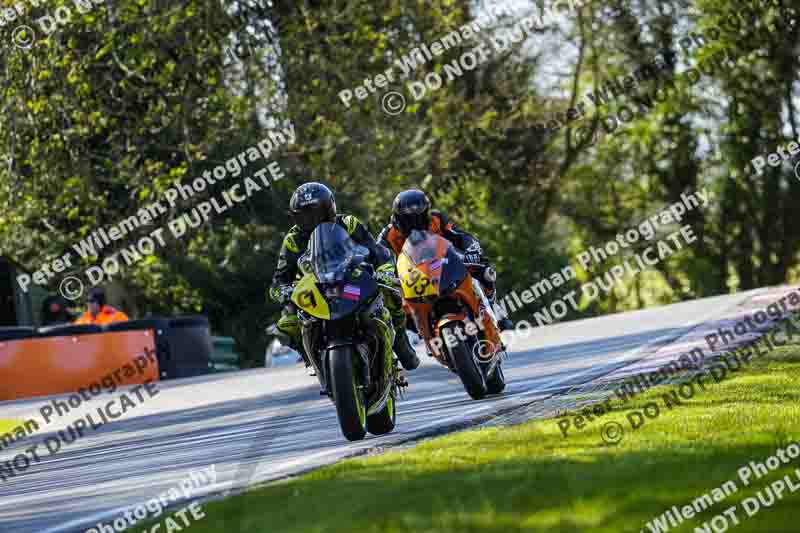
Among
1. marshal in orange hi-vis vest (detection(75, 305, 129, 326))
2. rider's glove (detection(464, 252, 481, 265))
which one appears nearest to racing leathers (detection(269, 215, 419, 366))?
rider's glove (detection(464, 252, 481, 265))

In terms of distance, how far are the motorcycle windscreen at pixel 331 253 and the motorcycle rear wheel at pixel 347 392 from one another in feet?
1.67

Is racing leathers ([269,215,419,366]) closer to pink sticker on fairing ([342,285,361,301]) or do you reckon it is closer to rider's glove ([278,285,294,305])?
rider's glove ([278,285,294,305])

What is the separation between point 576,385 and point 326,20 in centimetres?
1973

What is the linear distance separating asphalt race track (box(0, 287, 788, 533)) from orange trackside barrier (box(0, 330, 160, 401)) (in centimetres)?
133

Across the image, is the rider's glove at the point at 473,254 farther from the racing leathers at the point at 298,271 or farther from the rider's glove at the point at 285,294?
the rider's glove at the point at 285,294

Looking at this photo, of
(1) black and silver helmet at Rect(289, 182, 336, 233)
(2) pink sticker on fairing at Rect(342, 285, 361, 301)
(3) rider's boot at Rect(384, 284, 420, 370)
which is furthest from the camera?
(3) rider's boot at Rect(384, 284, 420, 370)

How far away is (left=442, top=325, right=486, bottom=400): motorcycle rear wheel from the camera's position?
41.2 ft

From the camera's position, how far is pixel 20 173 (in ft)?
93.7

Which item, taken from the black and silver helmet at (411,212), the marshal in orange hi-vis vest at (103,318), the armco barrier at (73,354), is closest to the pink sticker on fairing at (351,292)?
the black and silver helmet at (411,212)

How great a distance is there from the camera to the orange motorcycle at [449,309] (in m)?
12.7

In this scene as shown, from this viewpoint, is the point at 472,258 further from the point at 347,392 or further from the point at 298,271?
the point at 347,392

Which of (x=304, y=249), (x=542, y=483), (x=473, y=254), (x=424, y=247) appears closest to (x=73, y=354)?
(x=473, y=254)

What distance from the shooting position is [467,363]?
41.4ft

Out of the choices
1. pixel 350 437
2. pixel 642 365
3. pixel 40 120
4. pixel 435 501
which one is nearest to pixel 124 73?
pixel 40 120
